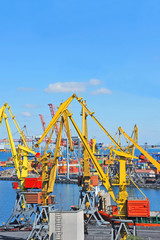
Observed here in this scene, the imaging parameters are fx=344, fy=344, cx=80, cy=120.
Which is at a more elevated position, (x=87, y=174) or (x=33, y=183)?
(x=87, y=174)

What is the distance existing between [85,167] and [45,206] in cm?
1697

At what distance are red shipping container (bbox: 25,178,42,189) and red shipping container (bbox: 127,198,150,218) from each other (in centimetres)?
2169

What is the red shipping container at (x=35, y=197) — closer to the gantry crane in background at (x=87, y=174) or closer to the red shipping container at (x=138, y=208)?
the gantry crane in background at (x=87, y=174)

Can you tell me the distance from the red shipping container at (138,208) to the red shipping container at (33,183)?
71.2 feet

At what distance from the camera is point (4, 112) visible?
7562 cm

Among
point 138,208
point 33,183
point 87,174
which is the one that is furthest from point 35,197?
point 138,208

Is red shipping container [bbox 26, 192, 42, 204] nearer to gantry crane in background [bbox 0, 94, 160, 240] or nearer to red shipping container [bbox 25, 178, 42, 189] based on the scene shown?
gantry crane in background [bbox 0, 94, 160, 240]

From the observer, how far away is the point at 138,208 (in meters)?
45.7

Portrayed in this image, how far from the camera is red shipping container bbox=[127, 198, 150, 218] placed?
45656mm

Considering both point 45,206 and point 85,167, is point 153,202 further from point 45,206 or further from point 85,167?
point 45,206

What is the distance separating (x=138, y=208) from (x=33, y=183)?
24.3 m

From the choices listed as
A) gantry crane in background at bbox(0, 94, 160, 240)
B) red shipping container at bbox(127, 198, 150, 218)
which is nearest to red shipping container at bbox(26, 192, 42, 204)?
gantry crane in background at bbox(0, 94, 160, 240)

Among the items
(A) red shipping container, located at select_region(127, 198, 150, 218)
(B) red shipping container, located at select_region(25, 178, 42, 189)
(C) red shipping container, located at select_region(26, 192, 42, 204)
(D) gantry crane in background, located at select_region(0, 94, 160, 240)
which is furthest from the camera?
(B) red shipping container, located at select_region(25, 178, 42, 189)

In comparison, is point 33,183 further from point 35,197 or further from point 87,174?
point 87,174
